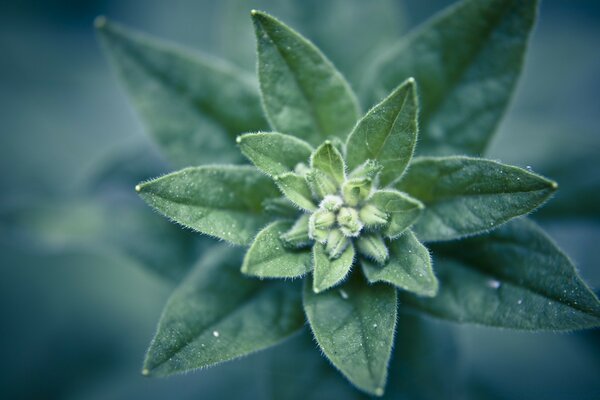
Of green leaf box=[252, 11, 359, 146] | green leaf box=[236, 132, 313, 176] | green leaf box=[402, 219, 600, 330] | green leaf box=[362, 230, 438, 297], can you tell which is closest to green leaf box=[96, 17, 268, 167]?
green leaf box=[252, 11, 359, 146]

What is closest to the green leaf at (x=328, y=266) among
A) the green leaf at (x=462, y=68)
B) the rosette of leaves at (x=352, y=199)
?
the rosette of leaves at (x=352, y=199)

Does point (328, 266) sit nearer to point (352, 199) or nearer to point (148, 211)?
point (352, 199)

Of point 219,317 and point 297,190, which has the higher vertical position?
point 297,190

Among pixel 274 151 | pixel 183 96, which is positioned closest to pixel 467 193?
pixel 274 151

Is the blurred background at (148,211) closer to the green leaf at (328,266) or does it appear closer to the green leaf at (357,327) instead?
the green leaf at (357,327)

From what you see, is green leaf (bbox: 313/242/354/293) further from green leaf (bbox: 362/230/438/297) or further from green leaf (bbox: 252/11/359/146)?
green leaf (bbox: 252/11/359/146)
